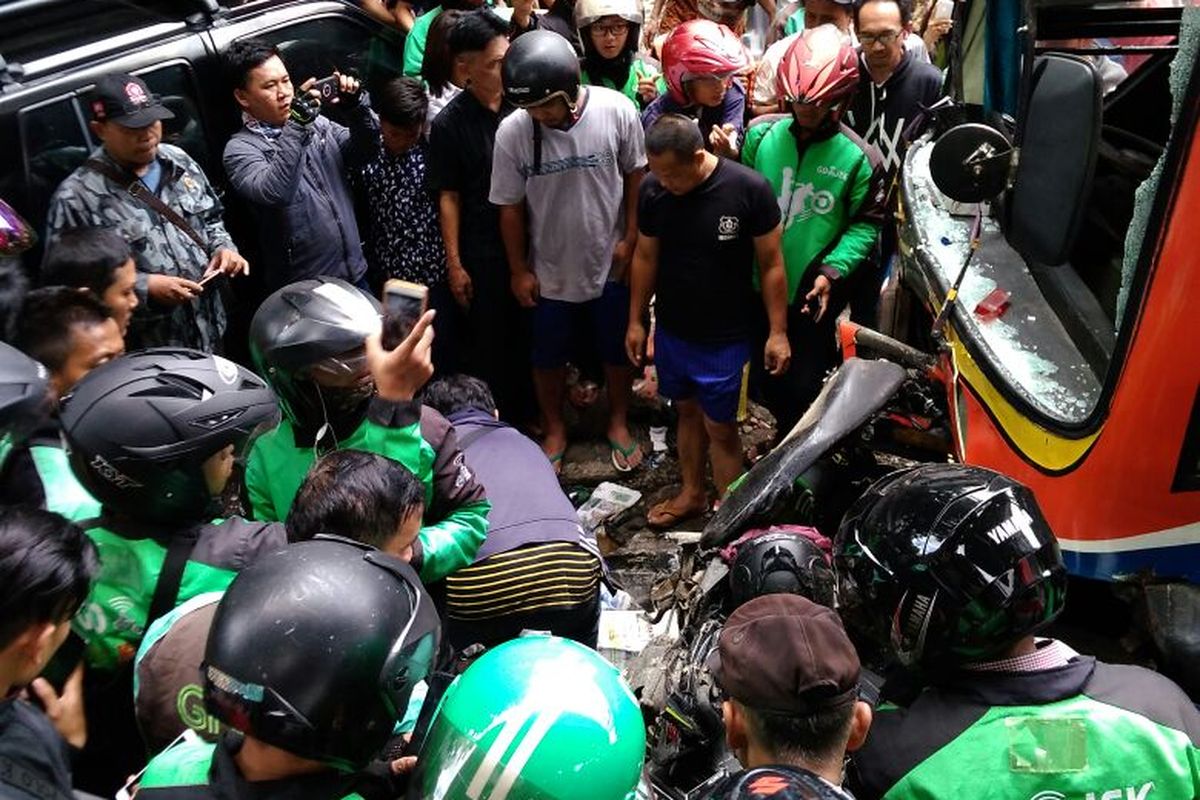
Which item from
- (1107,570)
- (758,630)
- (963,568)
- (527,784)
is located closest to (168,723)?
(527,784)

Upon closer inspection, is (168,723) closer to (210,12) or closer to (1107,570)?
(1107,570)

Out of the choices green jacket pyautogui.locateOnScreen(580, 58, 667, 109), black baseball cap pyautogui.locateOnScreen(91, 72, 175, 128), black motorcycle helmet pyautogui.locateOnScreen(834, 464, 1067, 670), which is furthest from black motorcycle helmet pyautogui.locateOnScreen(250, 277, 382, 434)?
green jacket pyautogui.locateOnScreen(580, 58, 667, 109)

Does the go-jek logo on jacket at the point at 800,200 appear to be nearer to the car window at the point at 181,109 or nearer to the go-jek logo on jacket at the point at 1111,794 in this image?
the car window at the point at 181,109

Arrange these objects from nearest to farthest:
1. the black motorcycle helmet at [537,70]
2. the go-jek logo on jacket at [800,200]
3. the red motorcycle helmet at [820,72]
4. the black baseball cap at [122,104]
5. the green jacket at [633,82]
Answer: the black baseball cap at [122,104]
the red motorcycle helmet at [820,72]
the black motorcycle helmet at [537,70]
the go-jek logo on jacket at [800,200]
the green jacket at [633,82]

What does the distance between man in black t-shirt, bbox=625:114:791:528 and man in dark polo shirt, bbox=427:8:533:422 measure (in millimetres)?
742

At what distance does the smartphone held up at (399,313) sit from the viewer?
251cm

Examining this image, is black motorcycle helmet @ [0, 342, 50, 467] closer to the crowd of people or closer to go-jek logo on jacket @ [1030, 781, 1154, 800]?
the crowd of people

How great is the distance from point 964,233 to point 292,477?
2.36 metres

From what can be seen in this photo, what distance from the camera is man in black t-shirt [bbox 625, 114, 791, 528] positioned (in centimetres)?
412

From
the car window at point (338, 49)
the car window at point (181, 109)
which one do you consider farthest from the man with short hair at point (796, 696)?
the car window at point (181, 109)

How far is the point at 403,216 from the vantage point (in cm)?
492

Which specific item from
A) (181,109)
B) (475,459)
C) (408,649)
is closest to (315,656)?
(408,649)

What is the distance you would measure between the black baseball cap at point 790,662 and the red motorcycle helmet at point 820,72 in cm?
288

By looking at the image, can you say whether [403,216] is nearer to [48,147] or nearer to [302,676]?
[48,147]
